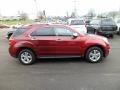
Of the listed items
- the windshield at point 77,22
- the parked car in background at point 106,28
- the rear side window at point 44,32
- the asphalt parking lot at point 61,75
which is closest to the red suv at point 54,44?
the rear side window at point 44,32

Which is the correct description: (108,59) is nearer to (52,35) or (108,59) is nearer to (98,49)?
(98,49)

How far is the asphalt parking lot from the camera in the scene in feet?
23.9

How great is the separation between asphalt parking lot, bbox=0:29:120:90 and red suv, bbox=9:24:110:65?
355 mm

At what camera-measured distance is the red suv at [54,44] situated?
10445 millimetres

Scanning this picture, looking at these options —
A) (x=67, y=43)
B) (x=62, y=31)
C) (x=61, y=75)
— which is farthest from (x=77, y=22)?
(x=61, y=75)

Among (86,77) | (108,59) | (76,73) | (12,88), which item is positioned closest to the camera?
(12,88)

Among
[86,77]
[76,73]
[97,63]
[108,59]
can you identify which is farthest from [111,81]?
[108,59]

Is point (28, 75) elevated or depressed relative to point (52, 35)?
depressed

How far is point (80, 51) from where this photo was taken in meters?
10.5

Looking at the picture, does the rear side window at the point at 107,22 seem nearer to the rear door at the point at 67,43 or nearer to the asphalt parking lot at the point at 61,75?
the asphalt parking lot at the point at 61,75

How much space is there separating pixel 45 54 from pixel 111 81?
12.1ft

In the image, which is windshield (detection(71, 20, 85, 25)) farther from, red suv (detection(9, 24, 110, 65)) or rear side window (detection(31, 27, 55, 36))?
rear side window (detection(31, 27, 55, 36))

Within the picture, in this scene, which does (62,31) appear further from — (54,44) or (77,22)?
(77,22)

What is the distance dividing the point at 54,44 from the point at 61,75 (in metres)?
2.22
